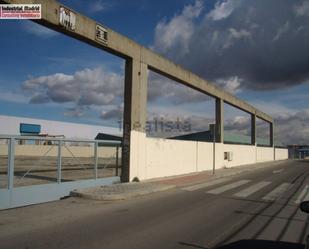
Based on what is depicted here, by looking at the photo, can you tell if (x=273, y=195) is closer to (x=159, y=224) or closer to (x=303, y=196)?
(x=303, y=196)

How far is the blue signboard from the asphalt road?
61.2m

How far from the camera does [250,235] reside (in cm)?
853

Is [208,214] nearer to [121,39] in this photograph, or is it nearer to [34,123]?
[121,39]

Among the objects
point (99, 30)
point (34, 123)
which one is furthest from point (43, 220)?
point (34, 123)

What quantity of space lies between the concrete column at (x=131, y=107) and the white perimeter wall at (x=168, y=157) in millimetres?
233

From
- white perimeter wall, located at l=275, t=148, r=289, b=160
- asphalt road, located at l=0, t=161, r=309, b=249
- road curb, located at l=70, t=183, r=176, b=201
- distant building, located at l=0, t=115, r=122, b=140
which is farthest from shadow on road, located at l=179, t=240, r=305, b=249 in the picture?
distant building, located at l=0, t=115, r=122, b=140

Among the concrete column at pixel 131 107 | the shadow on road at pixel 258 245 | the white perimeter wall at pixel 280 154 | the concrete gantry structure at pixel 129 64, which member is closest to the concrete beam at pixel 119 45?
the concrete gantry structure at pixel 129 64

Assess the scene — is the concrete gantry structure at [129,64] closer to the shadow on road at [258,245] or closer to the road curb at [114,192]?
the road curb at [114,192]

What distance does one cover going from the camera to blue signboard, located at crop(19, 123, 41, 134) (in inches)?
2822

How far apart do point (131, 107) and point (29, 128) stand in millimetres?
57342

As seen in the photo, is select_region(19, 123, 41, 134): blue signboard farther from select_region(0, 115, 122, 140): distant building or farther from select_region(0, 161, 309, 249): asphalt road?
select_region(0, 161, 309, 249): asphalt road

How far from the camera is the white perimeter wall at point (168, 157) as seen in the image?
65.3 ft

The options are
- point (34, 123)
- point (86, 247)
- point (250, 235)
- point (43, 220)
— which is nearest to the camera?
point (86, 247)

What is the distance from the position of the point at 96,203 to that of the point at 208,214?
12.0 ft
